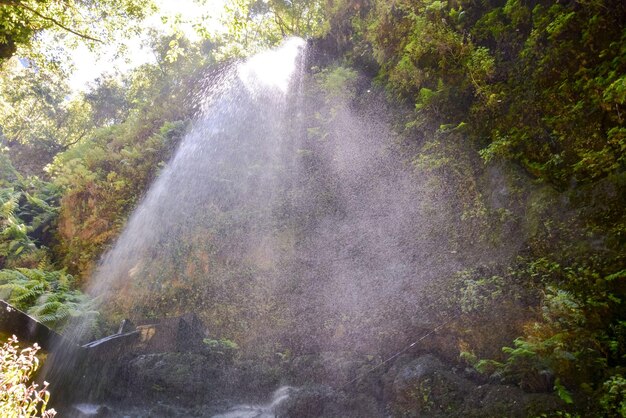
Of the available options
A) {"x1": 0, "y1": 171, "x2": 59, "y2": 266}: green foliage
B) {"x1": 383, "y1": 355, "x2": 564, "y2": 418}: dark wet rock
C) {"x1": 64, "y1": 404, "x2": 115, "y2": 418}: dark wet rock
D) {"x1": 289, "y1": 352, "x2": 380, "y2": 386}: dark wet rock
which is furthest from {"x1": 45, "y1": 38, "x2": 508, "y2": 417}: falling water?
{"x1": 0, "y1": 171, "x2": 59, "y2": 266}: green foliage

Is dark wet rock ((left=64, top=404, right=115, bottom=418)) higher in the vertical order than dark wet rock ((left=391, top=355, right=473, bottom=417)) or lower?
lower

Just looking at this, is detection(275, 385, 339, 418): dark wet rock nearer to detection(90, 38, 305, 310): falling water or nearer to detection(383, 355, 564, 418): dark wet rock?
detection(383, 355, 564, 418): dark wet rock

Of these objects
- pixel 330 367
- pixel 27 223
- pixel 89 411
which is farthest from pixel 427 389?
pixel 27 223

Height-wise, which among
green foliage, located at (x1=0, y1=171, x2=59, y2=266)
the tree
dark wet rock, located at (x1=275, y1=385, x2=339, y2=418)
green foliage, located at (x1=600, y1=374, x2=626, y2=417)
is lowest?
dark wet rock, located at (x1=275, y1=385, x2=339, y2=418)

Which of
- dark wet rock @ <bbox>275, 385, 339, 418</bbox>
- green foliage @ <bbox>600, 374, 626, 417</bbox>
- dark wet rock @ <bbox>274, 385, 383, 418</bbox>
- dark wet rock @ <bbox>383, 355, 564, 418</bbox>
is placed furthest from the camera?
dark wet rock @ <bbox>275, 385, 339, 418</bbox>

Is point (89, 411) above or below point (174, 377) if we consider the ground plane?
above

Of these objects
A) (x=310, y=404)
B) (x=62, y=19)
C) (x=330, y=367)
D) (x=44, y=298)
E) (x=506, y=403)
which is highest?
(x=62, y=19)

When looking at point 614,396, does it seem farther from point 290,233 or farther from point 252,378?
point 290,233

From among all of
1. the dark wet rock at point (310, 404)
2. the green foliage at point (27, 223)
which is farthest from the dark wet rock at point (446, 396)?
the green foliage at point (27, 223)

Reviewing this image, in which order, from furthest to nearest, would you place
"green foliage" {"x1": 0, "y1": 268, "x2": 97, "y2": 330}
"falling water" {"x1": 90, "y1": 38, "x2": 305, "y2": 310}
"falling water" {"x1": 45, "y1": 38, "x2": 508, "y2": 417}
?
"falling water" {"x1": 90, "y1": 38, "x2": 305, "y2": 310}, "green foliage" {"x1": 0, "y1": 268, "x2": 97, "y2": 330}, "falling water" {"x1": 45, "y1": 38, "x2": 508, "y2": 417}

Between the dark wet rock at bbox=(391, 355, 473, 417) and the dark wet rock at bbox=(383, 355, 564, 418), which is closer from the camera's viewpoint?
the dark wet rock at bbox=(383, 355, 564, 418)

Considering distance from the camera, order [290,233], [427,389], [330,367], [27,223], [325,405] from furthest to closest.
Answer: [27,223], [290,233], [330,367], [325,405], [427,389]

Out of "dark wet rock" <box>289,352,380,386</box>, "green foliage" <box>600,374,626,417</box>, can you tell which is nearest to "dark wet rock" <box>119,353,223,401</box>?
"dark wet rock" <box>289,352,380,386</box>

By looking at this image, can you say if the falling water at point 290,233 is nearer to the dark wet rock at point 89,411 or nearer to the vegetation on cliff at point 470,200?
the vegetation on cliff at point 470,200
